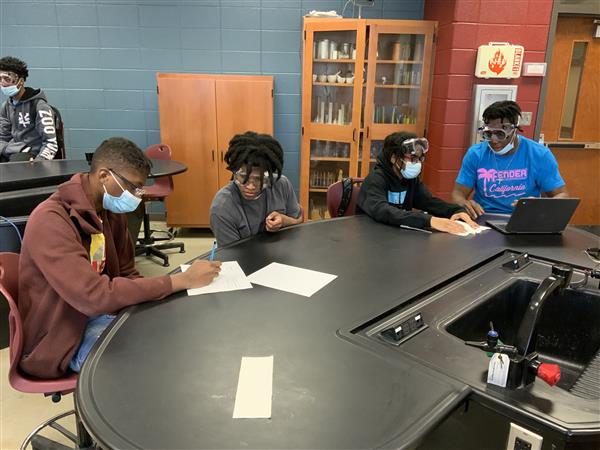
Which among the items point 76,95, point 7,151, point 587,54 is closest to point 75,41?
point 76,95

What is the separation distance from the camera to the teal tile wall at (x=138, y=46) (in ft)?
14.1

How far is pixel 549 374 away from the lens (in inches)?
38.2

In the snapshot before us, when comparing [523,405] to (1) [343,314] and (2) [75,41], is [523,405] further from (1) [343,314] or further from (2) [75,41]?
(2) [75,41]

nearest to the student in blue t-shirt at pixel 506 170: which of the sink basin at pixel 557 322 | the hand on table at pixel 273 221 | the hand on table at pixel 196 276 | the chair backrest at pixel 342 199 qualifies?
the chair backrest at pixel 342 199

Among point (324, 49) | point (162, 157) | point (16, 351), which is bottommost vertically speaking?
point (16, 351)

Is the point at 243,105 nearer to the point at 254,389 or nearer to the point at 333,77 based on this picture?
the point at 333,77

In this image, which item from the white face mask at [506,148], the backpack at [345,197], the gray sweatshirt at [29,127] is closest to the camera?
the white face mask at [506,148]

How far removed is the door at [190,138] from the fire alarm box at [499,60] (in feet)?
7.57

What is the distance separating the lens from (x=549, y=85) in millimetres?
3984

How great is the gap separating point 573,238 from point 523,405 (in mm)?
1420

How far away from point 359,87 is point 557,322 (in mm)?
2965

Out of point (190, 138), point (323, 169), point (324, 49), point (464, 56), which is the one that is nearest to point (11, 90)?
point (190, 138)

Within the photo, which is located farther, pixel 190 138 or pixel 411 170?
pixel 190 138

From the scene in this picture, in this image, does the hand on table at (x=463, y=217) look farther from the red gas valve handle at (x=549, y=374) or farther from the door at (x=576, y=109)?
the door at (x=576, y=109)
